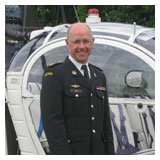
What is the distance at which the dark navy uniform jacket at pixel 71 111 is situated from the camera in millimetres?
2502

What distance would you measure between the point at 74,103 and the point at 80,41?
1.64 ft

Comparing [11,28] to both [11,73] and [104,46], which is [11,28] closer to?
[11,73]

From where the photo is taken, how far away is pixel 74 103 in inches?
102

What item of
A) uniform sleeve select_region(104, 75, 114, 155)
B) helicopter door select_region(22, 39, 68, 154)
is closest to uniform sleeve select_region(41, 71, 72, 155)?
uniform sleeve select_region(104, 75, 114, 155)

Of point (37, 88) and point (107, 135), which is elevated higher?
point (37, 88)

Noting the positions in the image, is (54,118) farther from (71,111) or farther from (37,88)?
(37,88)

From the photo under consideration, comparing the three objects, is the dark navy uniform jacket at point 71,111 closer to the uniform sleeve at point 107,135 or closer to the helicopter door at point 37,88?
the uniform sleeve at point 107,135

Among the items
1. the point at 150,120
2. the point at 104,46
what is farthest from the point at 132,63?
the point at 150,120

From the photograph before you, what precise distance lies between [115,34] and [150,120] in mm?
1171

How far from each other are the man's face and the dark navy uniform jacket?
0.56ft

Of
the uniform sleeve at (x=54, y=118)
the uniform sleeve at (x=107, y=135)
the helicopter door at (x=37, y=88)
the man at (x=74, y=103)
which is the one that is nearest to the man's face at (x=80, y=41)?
the man at (x=74, y=103)

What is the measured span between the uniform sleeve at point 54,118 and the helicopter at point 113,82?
1400 mm

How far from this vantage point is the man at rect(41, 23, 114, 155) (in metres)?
2.51

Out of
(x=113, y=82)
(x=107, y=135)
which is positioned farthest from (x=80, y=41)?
(x=113, y=82)
